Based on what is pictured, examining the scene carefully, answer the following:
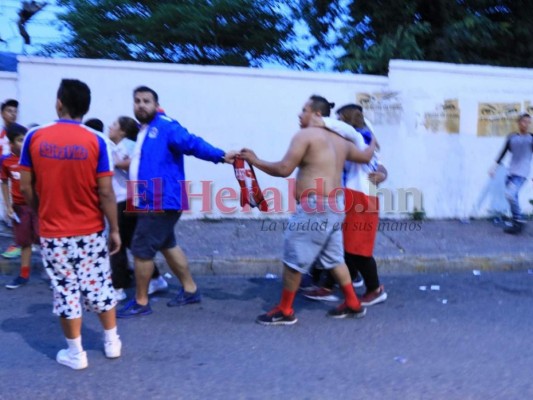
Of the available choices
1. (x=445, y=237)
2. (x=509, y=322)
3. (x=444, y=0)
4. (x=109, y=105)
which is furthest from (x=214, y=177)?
(x=444, y=0)

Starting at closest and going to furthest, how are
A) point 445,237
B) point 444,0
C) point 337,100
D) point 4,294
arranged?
1. point 4,294
2. point 445,237
3. point 337,100
4. point 444,0

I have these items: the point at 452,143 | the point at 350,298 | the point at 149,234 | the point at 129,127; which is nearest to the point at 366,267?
the point at 350,298

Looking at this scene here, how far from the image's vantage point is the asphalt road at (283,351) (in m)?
3.31

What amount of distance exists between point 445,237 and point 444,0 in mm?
4686

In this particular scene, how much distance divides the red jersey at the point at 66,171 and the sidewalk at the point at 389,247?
270cm

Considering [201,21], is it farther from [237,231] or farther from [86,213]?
[86,213]

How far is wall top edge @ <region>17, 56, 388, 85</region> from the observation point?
7262mm

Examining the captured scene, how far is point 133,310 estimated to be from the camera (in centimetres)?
447

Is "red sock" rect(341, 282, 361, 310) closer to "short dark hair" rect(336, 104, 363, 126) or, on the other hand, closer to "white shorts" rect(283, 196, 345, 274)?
"white shorts" rect(283, 196, 345, 274)

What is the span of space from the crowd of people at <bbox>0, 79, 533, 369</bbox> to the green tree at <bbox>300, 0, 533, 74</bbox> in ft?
16.8

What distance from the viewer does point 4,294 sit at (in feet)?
16.7

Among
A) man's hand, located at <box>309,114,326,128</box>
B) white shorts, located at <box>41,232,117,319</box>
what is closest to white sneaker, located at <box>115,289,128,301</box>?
white shorts, located at <box>41,232,117,319</box>

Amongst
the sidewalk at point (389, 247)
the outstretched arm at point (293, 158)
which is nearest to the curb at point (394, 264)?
the sidewalk at point (389, 247)

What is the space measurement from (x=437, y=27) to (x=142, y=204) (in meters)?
7.66
